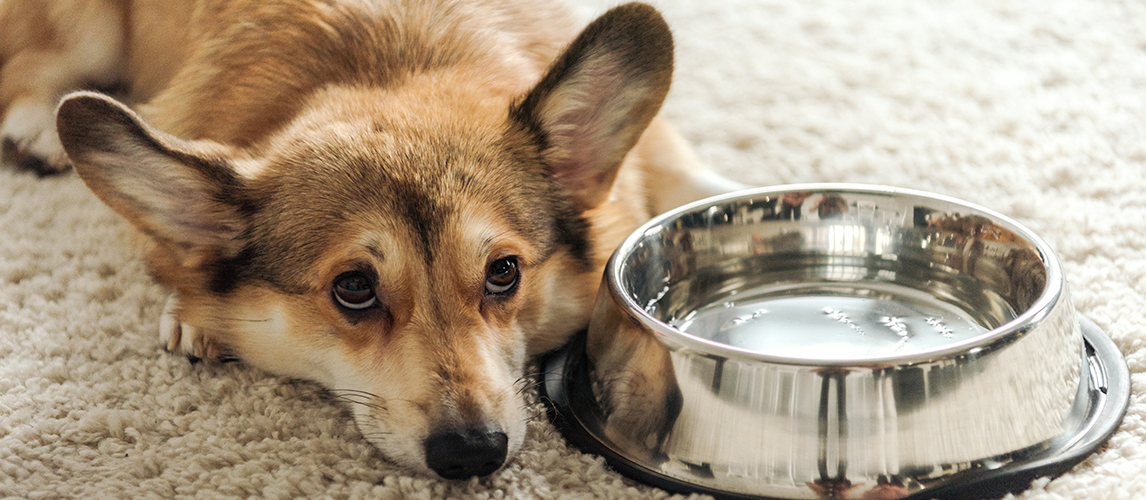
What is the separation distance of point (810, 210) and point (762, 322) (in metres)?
0.29

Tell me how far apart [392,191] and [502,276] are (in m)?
0.27

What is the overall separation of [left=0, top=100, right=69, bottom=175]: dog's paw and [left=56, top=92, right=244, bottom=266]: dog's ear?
1.33m

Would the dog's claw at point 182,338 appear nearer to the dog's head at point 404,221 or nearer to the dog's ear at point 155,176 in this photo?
the dog's head at point 404,221

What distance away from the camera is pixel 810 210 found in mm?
2158

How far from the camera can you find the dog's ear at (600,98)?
1.80 meters

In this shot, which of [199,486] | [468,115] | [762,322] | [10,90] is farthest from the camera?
[10,90]

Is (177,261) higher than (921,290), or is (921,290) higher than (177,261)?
(177,261)

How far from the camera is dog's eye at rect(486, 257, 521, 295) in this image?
5.91 ft

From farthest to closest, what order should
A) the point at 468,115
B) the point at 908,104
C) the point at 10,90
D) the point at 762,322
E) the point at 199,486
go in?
1. the point at 908,104
2. the point at 10,90
3. the point at 762,322
4. the point at 468,115
5. the point at 199,486

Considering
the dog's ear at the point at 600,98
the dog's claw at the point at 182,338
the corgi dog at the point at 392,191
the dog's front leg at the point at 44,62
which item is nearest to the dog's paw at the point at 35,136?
the dog's front leg at the point at 44,62

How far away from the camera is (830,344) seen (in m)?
1.94

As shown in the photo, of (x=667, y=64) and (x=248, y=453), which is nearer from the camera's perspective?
(x=248, y=453)

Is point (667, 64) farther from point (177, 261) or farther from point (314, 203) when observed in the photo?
point (177, 261)

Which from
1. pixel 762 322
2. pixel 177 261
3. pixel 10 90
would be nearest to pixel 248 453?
pixel 177 261
